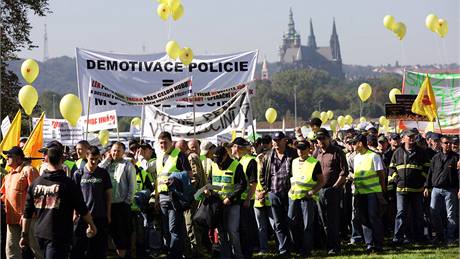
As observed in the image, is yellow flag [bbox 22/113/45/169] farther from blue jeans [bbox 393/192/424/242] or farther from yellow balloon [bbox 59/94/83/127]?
blue jeans [bbox 393/192/424/242]

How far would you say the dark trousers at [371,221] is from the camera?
550 inches

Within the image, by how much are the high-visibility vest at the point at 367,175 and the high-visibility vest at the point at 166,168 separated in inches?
120

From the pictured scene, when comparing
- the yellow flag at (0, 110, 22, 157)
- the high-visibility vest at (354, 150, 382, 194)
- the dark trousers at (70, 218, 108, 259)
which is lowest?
the dark trousers at (70, 218, 108, 259)

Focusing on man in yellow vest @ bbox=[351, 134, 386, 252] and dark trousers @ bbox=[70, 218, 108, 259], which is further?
man in yellow vest @ bbox=[351, 134, 386, 252]

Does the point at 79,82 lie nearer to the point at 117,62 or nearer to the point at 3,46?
the point at 117,62

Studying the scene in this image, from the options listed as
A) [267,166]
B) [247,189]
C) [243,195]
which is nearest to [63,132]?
[267,166]

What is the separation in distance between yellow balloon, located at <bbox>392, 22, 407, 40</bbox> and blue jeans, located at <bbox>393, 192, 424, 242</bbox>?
1238 cm

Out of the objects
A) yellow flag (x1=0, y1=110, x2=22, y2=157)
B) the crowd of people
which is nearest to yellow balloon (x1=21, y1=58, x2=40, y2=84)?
the crowd of people

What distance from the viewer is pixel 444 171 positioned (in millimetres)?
14438

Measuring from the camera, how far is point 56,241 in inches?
385

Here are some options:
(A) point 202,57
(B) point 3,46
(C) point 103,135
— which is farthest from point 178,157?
(B) point 3,46

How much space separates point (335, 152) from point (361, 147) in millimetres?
523

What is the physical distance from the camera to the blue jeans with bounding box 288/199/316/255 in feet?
44.1

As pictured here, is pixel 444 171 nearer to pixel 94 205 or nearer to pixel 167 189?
pixel 167 189
